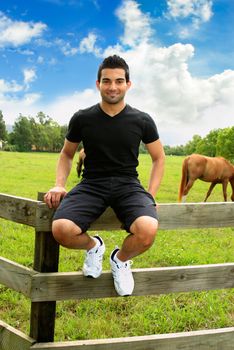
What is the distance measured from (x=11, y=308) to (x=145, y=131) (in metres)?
2.61

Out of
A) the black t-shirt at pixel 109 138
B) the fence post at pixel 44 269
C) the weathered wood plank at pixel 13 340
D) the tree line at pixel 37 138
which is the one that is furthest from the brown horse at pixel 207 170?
the tree line at pixel 37 138

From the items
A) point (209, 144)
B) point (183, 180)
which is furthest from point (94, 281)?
point (209, 144)

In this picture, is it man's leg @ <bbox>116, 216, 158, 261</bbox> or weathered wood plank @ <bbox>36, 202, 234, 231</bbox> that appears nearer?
man's leg @ <bbox>116, 216, 158, 261</bbox>

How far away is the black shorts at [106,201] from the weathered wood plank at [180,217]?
0.47 ft

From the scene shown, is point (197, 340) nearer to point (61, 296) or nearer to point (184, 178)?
point (61, 296)

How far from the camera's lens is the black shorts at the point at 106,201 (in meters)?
2.76

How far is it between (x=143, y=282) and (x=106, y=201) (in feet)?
2.54

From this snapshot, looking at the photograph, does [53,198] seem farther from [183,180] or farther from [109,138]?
[183,180]

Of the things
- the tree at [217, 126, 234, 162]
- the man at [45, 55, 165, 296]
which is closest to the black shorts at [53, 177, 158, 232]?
the man at [45, 55, 165, 296]

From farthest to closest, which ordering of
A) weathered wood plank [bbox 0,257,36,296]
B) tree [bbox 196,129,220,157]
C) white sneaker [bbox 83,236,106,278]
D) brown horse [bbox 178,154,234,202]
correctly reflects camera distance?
1. tree [bbox 196,129,220,157]
2. brown horse [bbox 178,154,234,202]
3. weathered wood plank [bbox 0,257,36,296]
4. white sneaker [bbox 83,236,106,278]

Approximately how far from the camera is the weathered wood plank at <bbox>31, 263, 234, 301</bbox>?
2.96m

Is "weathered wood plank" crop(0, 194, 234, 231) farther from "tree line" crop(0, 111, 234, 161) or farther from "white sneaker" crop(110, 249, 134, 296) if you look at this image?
"tree line" crop(0, 111, 234, 161)

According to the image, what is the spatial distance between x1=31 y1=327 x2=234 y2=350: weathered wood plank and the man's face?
74.6 inches

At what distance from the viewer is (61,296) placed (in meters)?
2.99
